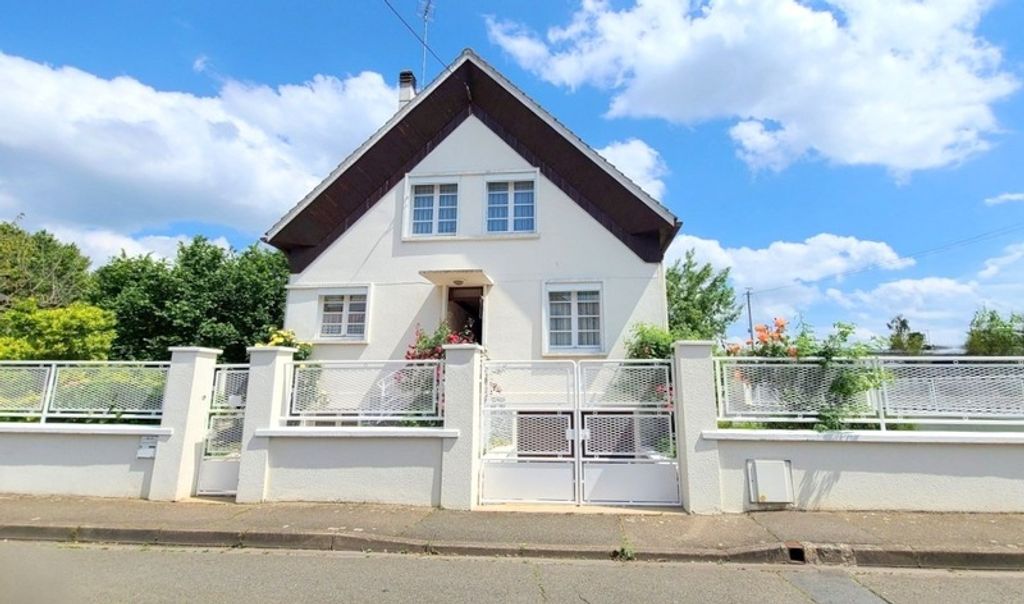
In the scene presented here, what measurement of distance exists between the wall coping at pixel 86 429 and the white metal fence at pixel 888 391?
8097 mm

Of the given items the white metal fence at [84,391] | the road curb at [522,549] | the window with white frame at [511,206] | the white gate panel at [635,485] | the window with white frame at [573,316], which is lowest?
the road curb at [522,549]

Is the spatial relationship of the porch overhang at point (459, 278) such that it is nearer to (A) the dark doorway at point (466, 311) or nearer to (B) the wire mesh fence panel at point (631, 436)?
(A) the dark doorway at point (466, 311)

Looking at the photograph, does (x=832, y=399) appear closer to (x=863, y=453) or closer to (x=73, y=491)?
(x=863, y=453)

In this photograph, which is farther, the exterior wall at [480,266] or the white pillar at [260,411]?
the exterior wall at [480,266]

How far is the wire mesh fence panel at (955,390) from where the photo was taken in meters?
6.60

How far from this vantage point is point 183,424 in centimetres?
755

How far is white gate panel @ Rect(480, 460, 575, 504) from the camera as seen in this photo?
711 cm

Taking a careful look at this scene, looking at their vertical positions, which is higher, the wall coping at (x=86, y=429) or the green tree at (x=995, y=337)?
the green tree at (x=995, y=337)

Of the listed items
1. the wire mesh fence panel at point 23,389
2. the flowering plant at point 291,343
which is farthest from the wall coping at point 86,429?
the flowering plant at point 291,343

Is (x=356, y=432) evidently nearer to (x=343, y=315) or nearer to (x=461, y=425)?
(x=461, y=425)

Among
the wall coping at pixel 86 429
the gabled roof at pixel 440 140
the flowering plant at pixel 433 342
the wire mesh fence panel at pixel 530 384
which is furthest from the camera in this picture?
the gabled roof at pixel 440 140

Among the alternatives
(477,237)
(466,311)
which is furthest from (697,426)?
(466,311)

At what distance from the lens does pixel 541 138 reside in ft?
38.9

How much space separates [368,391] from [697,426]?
15.0 feet
